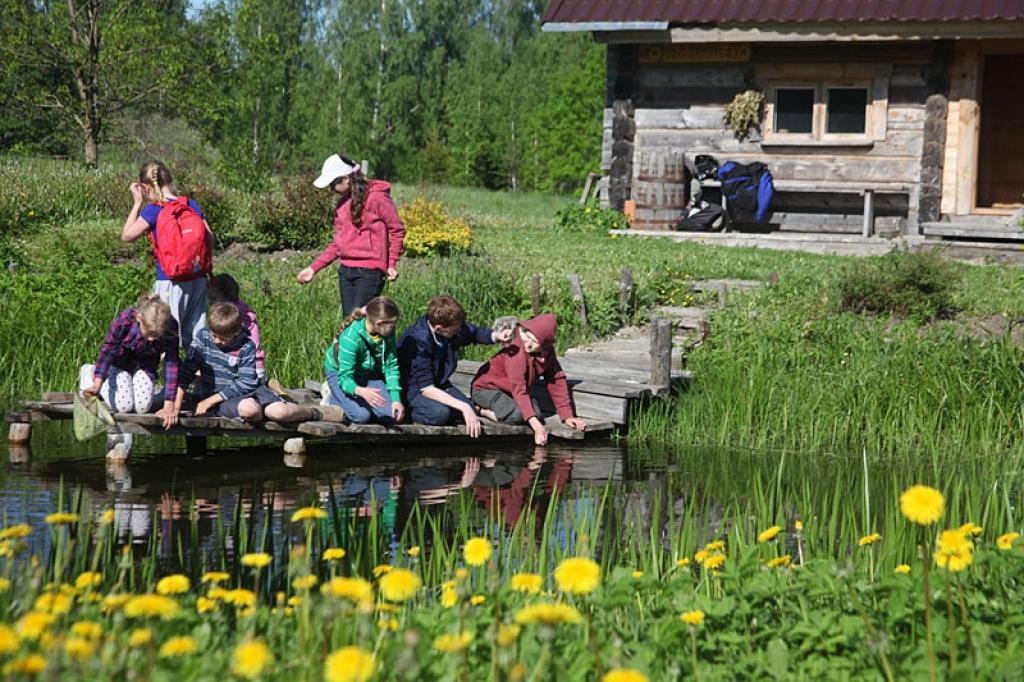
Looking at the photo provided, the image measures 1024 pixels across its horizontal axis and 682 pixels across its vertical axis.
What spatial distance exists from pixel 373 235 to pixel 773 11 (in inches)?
417

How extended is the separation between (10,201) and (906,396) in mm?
12971

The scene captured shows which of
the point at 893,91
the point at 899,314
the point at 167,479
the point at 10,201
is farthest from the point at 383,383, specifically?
the point at 893,91

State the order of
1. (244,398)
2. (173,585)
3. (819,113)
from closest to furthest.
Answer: (173,585) → (244,398) → (819,113)

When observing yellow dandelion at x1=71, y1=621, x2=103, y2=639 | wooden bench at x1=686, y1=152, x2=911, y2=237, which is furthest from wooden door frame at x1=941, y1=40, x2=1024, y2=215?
yellow dandelion at x1=71, y1=621, x2=103, y2=639

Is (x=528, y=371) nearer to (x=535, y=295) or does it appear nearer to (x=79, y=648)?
(x=535, y=295)

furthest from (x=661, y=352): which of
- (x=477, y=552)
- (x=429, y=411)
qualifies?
(x=477, y=552)

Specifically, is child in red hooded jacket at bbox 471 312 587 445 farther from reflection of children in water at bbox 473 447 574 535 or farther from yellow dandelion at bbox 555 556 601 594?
yellow dandelion at bbox 555 556 601 594

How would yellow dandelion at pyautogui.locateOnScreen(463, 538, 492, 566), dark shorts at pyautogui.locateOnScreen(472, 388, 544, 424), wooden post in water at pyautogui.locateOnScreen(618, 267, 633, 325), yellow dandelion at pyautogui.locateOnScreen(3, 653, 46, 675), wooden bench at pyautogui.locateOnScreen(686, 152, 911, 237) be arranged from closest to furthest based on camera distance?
yellow dandelion at pyautogui.locateOnScreen(3, 653, 46, 675) → yellow dandelion at pyautogui.locateOnScreen(463, 538, 492, 566) → dark shorts at pyautogui.locateOnScreen(472, 388, 544, 424) → wooden post in water at pyautogui.locateOnScreen(618, 267, 633, 325) → wooden bench at pyautogui.locateOnScreen(686, 152, 911, 237)

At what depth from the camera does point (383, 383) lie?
875 centimetres

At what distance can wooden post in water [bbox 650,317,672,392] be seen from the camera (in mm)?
9219

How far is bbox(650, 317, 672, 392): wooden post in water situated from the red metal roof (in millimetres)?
9812

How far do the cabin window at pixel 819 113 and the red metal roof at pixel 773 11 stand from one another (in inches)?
51.1

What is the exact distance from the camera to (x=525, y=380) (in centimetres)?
886

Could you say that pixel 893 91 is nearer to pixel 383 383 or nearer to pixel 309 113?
pixel 383 383
